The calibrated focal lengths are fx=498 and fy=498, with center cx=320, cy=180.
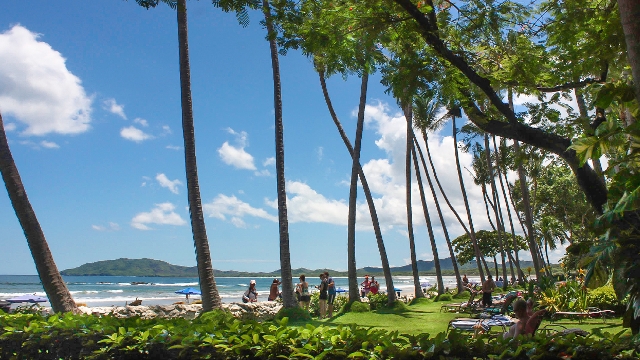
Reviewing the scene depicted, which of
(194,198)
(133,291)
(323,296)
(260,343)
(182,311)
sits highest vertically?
(194,198)

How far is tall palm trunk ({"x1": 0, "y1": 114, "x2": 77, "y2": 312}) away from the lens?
795 cm

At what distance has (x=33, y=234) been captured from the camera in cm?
797

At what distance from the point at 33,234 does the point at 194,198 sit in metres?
3.75

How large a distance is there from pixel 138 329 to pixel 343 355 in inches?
84.7

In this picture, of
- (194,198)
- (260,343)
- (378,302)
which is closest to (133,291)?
(378,302)

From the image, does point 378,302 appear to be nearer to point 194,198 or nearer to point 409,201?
point 409,201

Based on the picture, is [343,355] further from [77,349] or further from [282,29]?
[282,29]

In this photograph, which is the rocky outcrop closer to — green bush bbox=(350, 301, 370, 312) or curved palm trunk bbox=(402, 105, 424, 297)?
green bush bbox=(350, 301, 370, 312)

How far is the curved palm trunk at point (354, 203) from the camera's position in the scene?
770 inches

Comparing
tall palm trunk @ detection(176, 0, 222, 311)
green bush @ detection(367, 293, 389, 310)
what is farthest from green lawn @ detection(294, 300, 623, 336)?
tall palm trunk @ detection(176, 0, 222, 311)

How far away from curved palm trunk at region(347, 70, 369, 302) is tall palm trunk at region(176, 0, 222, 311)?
349 inches

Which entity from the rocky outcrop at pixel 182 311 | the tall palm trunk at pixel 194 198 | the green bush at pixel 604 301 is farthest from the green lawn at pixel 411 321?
the tall palm trunk at pixel 194 198

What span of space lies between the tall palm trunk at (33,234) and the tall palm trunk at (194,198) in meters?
3.35

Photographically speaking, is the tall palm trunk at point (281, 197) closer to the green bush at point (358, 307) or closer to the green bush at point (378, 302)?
the green bush at point (358, 307)
